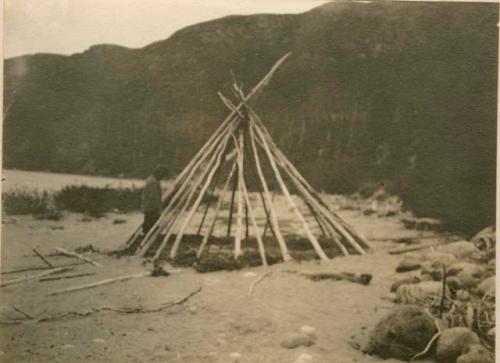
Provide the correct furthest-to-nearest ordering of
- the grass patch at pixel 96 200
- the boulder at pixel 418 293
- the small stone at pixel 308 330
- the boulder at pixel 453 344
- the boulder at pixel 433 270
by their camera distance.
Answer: the grass patch at pixel 96 200
the boulder at pixel 433 270
the boulder at pixel 418 293
the small stone at pixel 308 330
the boulder at pixel 453 344

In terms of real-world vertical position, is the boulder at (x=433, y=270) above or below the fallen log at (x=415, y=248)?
below

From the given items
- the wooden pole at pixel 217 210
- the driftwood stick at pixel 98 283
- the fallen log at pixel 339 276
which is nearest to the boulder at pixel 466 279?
the fallen log at pixel 339 276

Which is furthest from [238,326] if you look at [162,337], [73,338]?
[73,338]

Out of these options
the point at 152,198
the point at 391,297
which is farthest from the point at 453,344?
the point at 152,198

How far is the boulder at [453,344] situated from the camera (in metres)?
3.63

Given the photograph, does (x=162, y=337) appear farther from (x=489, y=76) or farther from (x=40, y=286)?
(x=489, y=76)

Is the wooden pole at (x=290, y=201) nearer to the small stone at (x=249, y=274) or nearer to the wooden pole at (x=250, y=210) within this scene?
the wooden pole at (x=250, y=210)

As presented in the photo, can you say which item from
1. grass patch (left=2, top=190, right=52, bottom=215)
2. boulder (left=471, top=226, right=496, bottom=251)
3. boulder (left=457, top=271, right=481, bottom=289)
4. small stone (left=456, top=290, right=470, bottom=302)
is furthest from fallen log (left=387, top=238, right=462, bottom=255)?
grass patch (left=2, top=190, right=52, bottom=215)

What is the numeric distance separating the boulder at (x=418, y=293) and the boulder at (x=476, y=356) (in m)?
0.38

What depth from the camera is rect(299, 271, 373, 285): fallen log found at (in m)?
3.98

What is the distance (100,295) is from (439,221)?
88.6 inches

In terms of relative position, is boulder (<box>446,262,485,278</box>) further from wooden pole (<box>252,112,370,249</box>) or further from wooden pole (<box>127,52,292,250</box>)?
wooden pole (<box>127,52,292,250</box>)

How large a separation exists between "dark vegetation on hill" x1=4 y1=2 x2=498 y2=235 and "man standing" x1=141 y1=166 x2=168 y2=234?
8 centimetres

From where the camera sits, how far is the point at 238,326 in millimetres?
3783
